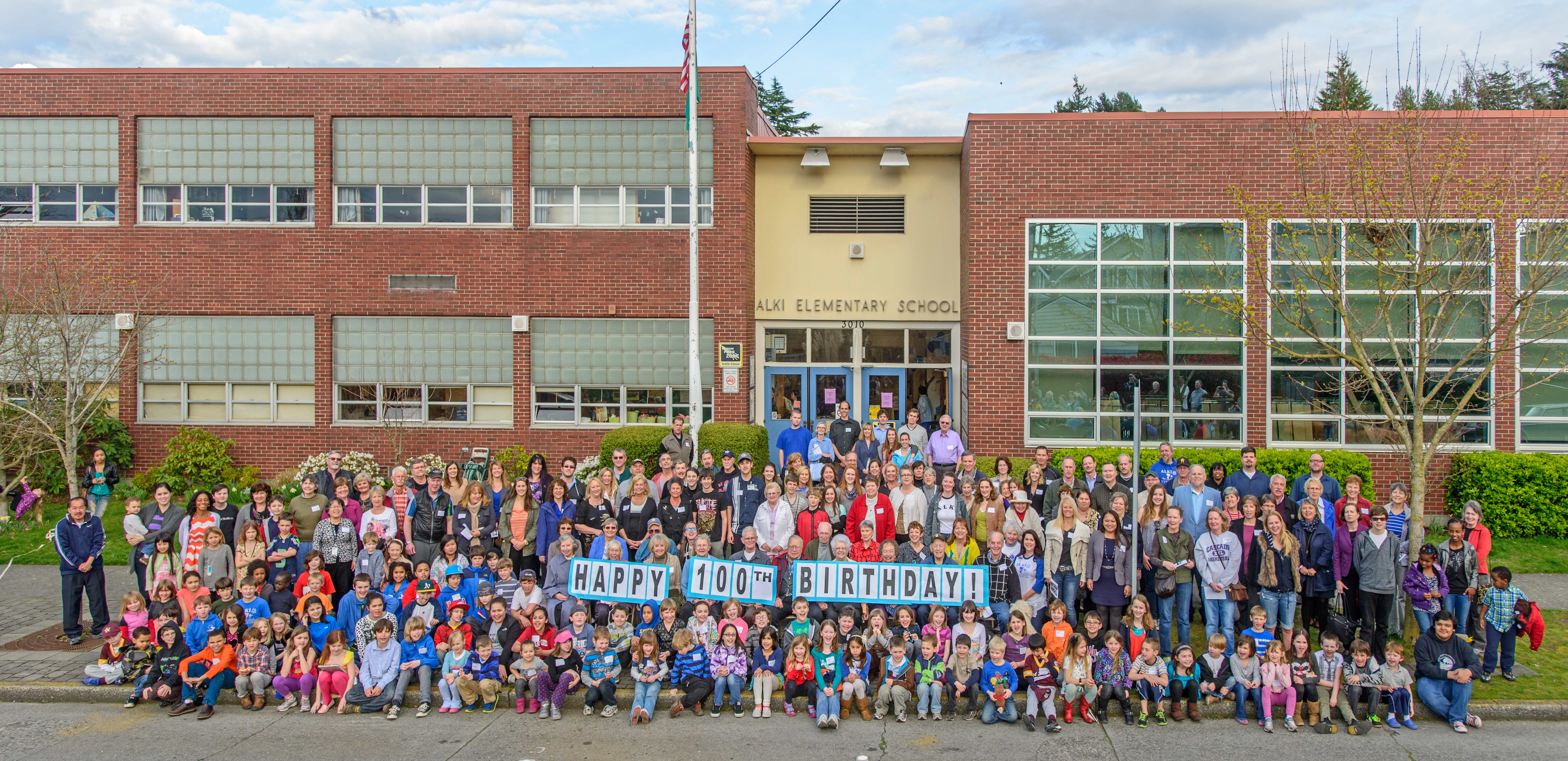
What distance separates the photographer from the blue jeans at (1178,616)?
29.9 feet

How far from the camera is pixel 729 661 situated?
8.52 m

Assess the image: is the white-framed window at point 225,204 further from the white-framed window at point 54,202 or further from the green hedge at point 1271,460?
the green hedge at point 1271,460

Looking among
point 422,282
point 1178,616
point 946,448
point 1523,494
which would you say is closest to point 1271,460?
point 1523,494

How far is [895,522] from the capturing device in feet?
→ 34.1

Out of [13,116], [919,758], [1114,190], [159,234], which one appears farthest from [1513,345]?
[13,116]

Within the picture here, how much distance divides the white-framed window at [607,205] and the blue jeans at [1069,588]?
10418 mm

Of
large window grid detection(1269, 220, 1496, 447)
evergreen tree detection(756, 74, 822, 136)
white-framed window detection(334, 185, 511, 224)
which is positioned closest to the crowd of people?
large window grid detection(1269, 220, 1496, 447)

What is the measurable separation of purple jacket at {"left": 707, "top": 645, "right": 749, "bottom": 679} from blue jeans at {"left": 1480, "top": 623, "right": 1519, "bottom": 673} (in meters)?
6.95

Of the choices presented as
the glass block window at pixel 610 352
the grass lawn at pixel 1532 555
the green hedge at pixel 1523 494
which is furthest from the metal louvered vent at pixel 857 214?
the grass lawn at pixel 1532 555

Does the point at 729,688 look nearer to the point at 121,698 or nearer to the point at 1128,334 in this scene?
the point at 121,698

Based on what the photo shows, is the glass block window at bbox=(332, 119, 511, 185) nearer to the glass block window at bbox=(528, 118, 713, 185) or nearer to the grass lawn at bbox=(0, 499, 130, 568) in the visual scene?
the glass block window at bbox=(528, 118, 713, 185)

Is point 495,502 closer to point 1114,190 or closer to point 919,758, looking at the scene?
point 919,758

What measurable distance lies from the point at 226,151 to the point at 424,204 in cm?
392

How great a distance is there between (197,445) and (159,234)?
4.10 meters
